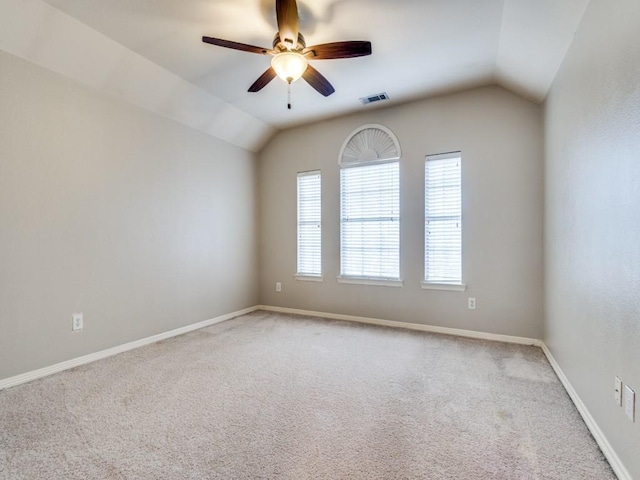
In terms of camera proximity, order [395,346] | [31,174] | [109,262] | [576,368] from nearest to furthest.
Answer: [576,368] → [31,174] → [109,262] → [395,346]

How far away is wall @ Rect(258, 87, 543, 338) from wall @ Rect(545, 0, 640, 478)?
0.69m

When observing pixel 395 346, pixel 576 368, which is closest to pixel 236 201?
pixel 395 346

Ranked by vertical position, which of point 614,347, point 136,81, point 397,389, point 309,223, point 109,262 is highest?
point 136,81

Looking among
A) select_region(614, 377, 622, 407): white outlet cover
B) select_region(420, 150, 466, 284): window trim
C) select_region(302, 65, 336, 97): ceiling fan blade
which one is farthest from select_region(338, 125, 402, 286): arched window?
select_region(614, 377, 622, 407): white outlet cover

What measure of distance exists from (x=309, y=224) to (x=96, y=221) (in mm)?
2482

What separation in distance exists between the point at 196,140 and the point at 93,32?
1460 millimetres

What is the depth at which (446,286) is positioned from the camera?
139 inches

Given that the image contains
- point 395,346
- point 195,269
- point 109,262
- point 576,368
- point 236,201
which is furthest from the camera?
point 236,201

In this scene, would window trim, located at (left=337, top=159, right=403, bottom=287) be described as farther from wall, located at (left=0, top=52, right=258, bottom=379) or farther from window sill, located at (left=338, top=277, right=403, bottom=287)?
wall, located at (left=0, top=52, right=258, bottom=379)

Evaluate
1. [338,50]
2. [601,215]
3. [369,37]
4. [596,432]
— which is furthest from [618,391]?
[369,37]

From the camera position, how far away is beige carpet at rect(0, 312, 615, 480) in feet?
4.86

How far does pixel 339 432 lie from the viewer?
1746mm

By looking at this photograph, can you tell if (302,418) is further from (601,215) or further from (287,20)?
(287,20)

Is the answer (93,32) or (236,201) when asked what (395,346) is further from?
(93,32)
